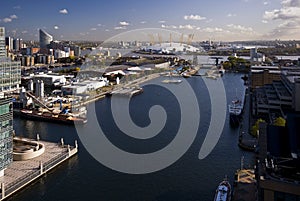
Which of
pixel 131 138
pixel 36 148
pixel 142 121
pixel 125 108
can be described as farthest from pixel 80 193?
pixel 125 108

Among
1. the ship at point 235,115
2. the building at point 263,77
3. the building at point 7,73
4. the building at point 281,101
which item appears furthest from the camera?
the building at point 263,77

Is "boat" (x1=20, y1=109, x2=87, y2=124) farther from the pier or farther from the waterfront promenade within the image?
the waterfront promenade

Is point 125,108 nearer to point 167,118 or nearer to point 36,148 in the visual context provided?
point 167,118

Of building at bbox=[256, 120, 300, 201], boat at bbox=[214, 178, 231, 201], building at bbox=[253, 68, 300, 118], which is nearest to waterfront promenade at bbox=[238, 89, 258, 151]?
building at bbox=[253, 68, 300, 118]

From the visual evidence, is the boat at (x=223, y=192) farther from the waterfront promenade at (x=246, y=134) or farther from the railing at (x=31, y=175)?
the railing at (x=31, y=175)

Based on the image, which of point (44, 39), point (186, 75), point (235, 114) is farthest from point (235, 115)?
point (44, 39)

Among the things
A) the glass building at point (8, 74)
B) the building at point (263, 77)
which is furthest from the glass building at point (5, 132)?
the building at point (263, 77)
